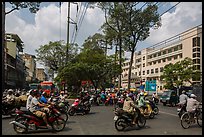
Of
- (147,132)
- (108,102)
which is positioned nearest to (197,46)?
(108,102)

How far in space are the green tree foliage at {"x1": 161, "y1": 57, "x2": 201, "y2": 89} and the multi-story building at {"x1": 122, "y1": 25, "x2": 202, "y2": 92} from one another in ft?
9.72

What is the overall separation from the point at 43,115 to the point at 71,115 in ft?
21.0

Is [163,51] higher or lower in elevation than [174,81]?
higher

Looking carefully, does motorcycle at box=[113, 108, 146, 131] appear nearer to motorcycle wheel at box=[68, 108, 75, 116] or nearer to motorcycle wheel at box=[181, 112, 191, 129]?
motorcycle wheel at box=[181, 112, 191, 129]

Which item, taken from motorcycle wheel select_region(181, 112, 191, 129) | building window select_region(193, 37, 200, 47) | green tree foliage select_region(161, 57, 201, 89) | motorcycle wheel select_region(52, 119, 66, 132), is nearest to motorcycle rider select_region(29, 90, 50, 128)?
motorcycle wheel select_region(52, 119, 66, 132)

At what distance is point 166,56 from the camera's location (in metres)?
75.2

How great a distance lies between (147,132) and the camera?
33.1ft

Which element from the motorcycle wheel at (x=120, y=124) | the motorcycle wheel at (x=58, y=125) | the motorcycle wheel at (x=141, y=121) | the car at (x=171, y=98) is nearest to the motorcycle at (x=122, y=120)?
the motorcycle wheel at (x=120, y=124)

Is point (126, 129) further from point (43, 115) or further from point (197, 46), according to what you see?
point (197, 46)

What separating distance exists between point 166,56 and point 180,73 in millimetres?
25248

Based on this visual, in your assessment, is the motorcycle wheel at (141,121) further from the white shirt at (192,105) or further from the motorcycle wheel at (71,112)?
the motorcycle wheel at (71,112)

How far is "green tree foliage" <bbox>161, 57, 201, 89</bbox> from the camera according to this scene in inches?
1957

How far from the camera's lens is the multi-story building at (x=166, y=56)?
6324cm

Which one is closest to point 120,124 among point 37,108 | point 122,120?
point 122,120
